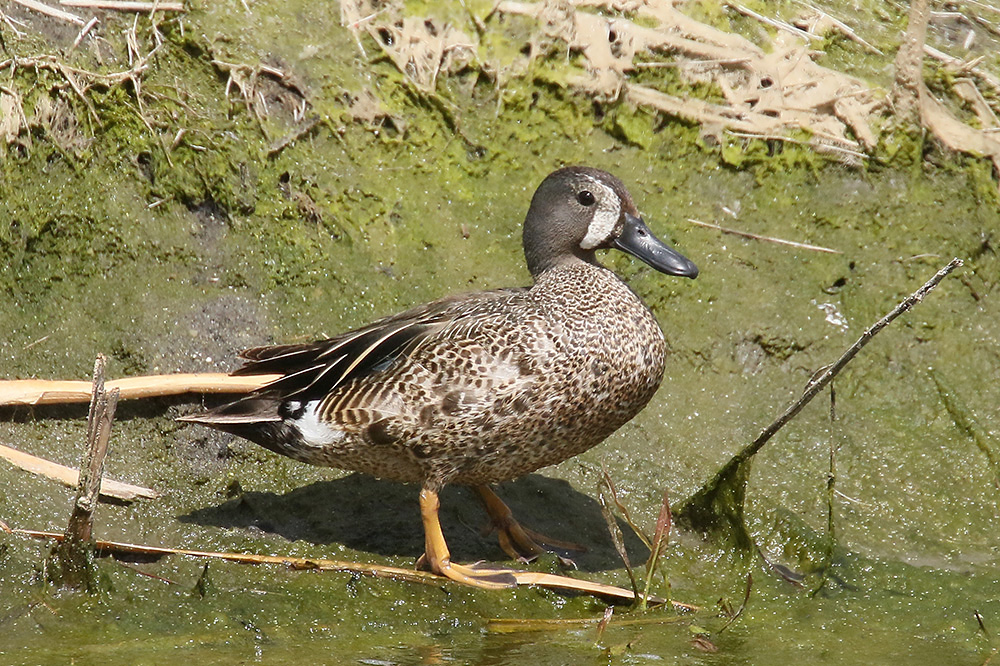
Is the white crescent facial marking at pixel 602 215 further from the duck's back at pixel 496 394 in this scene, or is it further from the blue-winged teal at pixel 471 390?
the duck's back at pixel 496 394

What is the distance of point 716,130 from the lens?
18.5ft

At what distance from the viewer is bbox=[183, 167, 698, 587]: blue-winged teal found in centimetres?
398

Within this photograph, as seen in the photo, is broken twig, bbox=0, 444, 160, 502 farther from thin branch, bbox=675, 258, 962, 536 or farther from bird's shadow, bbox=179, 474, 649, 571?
thin branch, bbox=675, 258, 962, 536

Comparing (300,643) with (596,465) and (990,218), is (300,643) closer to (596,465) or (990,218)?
(596,465)

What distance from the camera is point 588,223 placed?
4527 mm

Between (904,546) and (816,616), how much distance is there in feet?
2.18

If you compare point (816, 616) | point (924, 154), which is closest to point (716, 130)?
point (924, 154)

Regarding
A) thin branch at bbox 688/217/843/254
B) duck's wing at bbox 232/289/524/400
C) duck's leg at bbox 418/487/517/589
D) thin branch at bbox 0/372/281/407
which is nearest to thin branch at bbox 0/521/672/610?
duck's leg at bbox 418/487/517/589

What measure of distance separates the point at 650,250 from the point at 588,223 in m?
0.25

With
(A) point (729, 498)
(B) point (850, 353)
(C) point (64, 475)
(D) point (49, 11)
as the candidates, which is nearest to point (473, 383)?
(A) point (729, 498)

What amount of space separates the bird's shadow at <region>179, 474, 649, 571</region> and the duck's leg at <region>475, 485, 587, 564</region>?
48 millimetres

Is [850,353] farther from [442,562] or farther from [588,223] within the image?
[442,562]

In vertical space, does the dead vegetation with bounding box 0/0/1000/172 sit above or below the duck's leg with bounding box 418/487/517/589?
above

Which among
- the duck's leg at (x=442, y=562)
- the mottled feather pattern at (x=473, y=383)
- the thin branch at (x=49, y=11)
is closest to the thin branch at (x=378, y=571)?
the duck's leg at (x=442, y=562)
